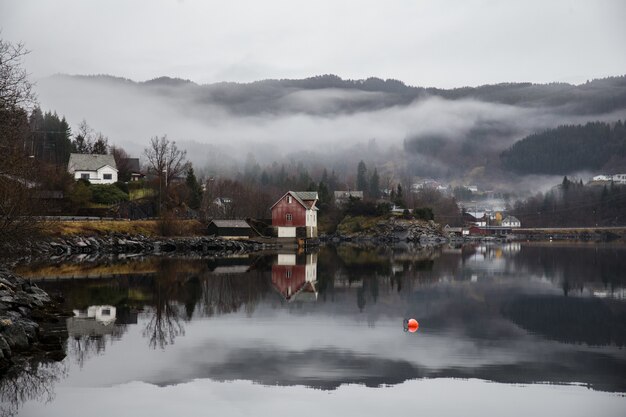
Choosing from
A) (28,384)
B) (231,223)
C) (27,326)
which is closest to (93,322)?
(27,326)

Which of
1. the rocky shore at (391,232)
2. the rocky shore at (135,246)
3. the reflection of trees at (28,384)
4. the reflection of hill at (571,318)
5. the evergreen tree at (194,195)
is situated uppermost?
the evergreen tree at (194,195)

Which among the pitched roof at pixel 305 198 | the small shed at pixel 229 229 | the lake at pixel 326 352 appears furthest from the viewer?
the pitched roof at pixel 305 198

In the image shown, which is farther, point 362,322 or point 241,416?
point 362,322

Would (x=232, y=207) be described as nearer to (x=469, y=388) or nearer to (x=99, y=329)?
(x=99, y=329)

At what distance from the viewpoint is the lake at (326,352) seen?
14.0 m

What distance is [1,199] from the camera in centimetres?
3425

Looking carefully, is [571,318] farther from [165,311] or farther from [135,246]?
[135,246]

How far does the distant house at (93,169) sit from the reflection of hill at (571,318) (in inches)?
2953

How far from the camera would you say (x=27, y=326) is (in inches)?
757

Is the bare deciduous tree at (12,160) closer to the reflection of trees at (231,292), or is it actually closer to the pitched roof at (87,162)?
the reflection of trees at (231,292)

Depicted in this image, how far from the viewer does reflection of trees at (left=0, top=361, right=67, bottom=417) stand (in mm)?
13375

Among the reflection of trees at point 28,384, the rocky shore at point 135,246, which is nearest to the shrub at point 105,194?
the rocky shore at point 135,246

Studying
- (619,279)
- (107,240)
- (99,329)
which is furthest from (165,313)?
(107,240)

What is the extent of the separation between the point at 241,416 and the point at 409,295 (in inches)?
807
